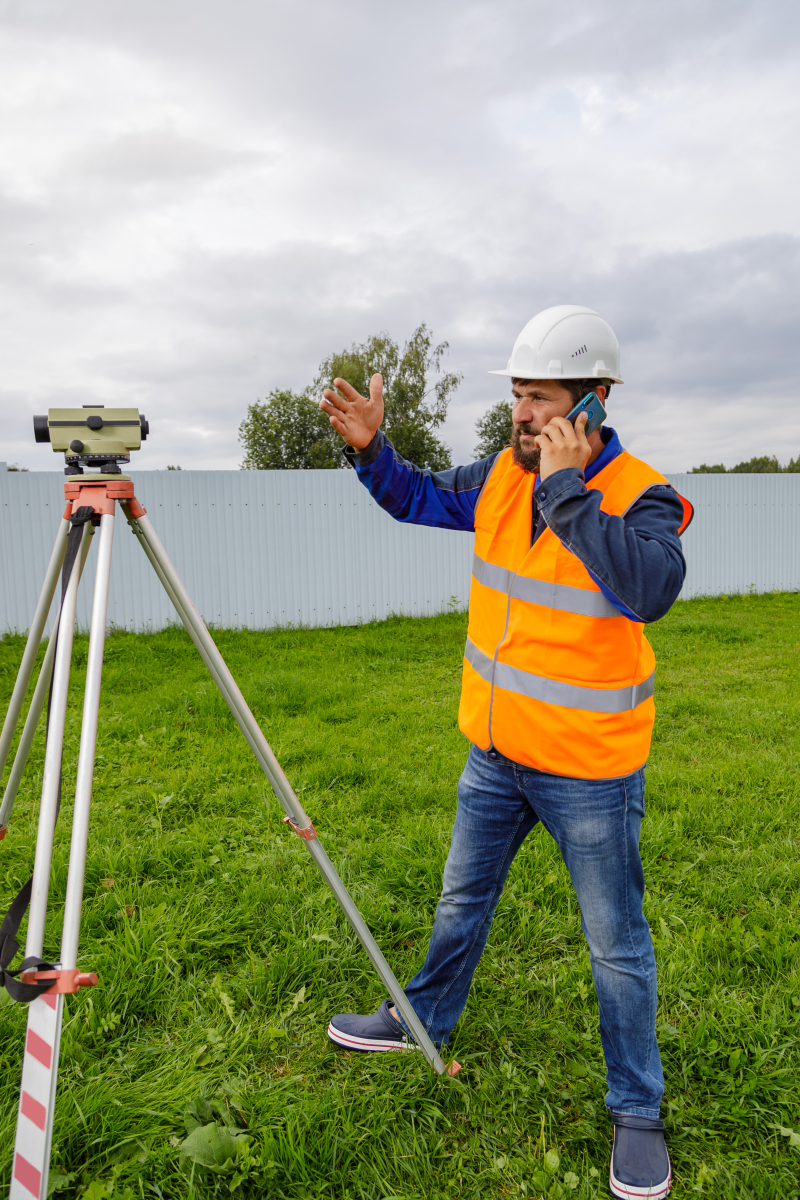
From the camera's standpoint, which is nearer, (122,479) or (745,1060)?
(122,479)

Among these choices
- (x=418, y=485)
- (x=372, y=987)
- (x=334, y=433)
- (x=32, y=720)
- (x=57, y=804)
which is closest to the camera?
(x=57, y=804)

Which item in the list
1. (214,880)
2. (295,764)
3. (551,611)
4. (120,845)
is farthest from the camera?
(295,764)

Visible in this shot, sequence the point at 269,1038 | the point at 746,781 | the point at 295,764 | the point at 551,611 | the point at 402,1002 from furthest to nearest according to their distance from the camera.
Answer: the point at 295,764 < the point at 746,781 < the point at 269,1038 < the point at 402,1002 < the point at 551,611

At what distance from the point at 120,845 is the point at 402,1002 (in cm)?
206

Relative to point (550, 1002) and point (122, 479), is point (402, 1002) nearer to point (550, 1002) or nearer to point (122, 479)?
point (550, 1002)

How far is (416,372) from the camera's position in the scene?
35281 mm

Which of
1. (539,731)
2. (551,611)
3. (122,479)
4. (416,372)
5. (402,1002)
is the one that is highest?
(416,372)

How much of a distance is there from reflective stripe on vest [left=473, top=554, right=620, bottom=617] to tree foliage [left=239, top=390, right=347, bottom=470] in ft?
111

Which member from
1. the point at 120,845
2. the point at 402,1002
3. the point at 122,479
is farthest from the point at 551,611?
the point at 120,845

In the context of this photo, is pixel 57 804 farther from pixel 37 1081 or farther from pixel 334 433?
pixel 334 433

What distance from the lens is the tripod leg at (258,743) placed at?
1758mm

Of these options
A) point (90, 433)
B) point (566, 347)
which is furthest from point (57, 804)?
point (566, 347)

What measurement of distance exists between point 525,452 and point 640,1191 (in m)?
1.98

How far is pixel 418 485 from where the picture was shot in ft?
8.04
